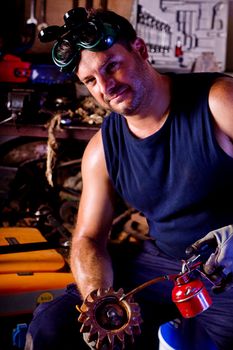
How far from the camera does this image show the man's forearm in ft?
5.81

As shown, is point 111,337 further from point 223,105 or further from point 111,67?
point 111,67

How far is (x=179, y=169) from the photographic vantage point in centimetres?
175

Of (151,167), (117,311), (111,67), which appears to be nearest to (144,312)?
(117,311)

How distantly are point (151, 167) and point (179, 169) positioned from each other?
11 cm

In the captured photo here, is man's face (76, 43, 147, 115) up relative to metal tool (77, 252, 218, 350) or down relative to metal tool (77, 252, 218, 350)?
up

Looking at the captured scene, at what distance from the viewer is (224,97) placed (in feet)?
5.38

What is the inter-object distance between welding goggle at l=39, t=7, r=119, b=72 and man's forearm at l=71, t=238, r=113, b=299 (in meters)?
0.67

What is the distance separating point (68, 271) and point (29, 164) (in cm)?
117

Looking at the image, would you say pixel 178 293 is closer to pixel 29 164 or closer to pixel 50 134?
pixel 50 134

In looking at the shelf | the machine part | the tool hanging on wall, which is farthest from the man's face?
the tool hanging on wall

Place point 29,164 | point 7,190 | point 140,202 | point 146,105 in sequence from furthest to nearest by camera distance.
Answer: point 29,164, point 7,190, point 140,202, point 146,105

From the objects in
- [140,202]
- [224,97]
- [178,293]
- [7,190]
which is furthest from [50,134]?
[178,293]

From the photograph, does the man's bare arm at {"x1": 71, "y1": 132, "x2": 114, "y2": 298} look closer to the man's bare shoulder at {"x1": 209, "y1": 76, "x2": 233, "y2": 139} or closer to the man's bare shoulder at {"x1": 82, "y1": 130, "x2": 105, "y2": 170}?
the man's bare shoulder at {"x1": 82, "y1": 130, "x2": 105, "y2": 170}

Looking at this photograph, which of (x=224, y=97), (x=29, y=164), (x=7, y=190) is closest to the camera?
(x=224, y=97)
